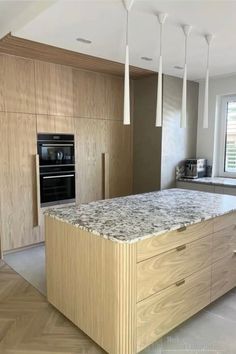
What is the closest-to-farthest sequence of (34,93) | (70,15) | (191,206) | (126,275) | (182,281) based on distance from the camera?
(126,275) < (182,281) < (70,15) < (191,206) < (34,93)

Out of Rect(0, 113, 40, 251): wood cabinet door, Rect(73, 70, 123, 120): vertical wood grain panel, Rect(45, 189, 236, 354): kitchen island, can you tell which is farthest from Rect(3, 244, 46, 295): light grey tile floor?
Rect(73, 70, 123, 120): vertical wood grain panel

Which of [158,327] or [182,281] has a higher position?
[182,281]

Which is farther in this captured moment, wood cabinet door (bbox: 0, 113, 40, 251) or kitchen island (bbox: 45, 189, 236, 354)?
wood cabinet door (bbox: 0, 113, 40, 251)

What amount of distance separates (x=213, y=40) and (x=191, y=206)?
1622 mm

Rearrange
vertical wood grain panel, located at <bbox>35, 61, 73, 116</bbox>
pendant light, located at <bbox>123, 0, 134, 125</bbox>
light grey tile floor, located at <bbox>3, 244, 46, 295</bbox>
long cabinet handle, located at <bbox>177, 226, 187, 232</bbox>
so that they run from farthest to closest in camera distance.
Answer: vertical wood grain panel, located at <bbox>35, 61, 73, 116</bbox>, light grey tile floor, located at <bbox>3, 244, 46, 295</bbox>, pendant light, located at <bbox>123, 0, 134, 125</bbox>, long cabinet handle, located at <bbox>177, 226, 187, 232</bbox>

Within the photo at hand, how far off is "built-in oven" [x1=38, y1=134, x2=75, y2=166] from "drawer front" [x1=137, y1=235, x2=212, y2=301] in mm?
2293

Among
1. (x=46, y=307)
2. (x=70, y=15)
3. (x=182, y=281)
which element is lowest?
(x=46, y=307)

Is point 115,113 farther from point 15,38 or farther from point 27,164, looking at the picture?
point 15,38

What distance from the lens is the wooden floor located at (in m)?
1.88

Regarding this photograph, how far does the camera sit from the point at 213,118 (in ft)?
14.6

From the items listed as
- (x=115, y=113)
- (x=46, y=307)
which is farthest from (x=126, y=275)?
(x=115, y=113)

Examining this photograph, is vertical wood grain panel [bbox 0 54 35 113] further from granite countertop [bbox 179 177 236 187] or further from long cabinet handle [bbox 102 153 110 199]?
granite countertop [bbox 179 177 236 187]

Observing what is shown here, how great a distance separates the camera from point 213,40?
2.68m

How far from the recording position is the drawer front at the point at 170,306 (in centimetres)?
170
